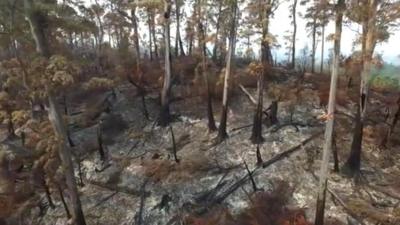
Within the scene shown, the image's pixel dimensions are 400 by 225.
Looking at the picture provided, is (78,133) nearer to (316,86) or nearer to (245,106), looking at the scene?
(245,106)

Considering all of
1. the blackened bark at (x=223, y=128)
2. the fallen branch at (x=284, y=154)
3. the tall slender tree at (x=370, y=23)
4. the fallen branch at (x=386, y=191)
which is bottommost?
the fallen branch at (x=386, y=191)

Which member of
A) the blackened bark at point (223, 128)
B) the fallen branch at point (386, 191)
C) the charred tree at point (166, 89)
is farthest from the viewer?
the charred tree at point (166, 89)

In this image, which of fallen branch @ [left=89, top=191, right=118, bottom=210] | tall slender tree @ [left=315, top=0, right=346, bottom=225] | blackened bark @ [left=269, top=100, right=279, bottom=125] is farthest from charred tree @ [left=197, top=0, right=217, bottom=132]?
tall slender tree @ [left=315, top=0, right=346, bottom=225]

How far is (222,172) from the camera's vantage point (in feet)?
54.6

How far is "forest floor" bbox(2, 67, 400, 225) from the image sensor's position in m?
14.4

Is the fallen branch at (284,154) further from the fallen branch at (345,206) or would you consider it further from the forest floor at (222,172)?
the fallen branch at (345,206)

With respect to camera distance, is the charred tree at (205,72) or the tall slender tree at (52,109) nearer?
the tall slender tree at (52,109)

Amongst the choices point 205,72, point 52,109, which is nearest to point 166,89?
point 205,72

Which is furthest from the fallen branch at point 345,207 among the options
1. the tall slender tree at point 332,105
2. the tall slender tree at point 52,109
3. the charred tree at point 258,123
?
the tall slender tree at point 52,109

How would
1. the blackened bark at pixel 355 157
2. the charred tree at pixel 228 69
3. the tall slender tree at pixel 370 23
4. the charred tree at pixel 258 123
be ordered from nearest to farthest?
the tall slender tree at pixel 370 23 < the blackened bark at pixel 355 157 < the charred tree at pixel 258 123 < the charred tree at pixel 228 69

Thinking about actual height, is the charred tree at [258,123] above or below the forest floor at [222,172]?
above

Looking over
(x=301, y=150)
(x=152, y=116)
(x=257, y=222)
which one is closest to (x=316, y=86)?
(x=301, y=150)

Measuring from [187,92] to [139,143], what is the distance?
5.20 metres

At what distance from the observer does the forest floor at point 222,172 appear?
47.3 feet
